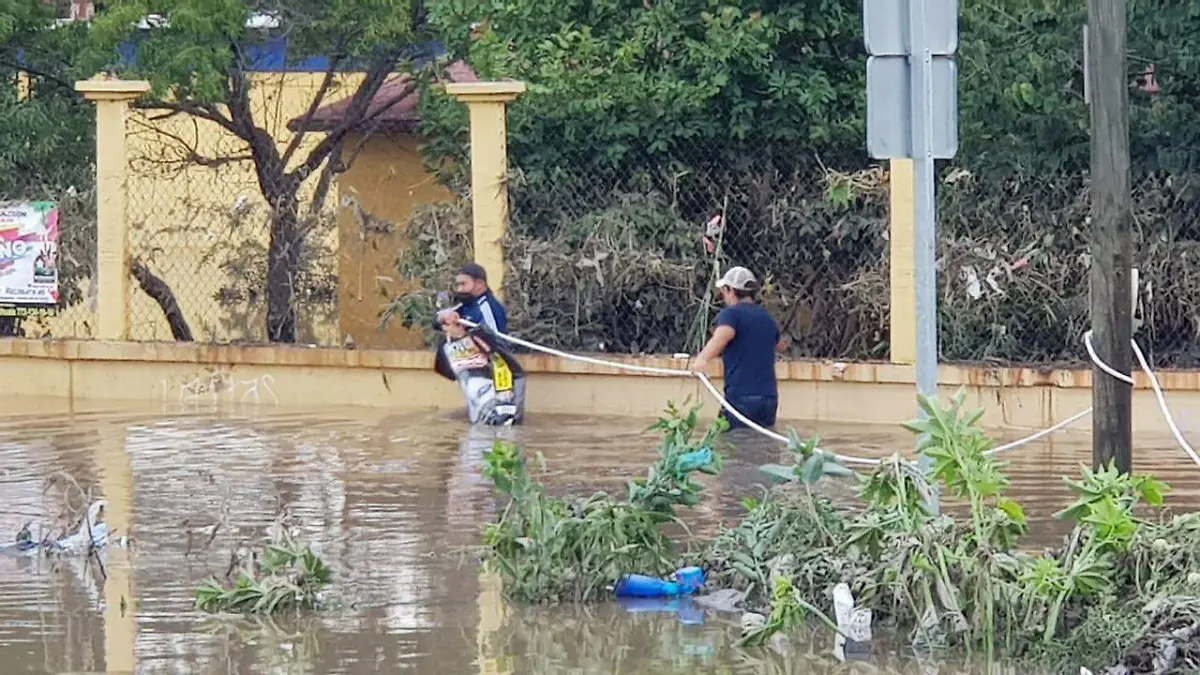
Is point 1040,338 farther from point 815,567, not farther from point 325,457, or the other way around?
point 815,567

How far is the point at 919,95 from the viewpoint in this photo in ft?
29.9

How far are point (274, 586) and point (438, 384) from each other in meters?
7.85

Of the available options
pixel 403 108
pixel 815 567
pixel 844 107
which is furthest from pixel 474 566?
pixel 403 108

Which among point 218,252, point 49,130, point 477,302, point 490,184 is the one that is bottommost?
point 477,302

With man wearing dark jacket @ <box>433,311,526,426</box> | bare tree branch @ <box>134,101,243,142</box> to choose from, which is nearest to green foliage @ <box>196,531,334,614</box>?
man wearing dark jacket @ <box>433,311,526,426</box>

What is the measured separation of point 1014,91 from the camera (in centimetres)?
1536

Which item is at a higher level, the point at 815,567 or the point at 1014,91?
the point at 1014,91

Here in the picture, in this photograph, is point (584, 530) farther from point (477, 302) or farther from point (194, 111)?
point (194, 111)

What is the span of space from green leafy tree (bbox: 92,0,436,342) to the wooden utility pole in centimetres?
860

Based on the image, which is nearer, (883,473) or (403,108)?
(883,473)

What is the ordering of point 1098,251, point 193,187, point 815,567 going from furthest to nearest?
point 193,187
point 1098,251
point 815,567

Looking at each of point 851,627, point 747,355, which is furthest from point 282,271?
point 851,627

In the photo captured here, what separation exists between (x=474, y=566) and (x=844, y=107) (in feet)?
26.7

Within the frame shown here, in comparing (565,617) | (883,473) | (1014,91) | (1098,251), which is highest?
(1014,91)
